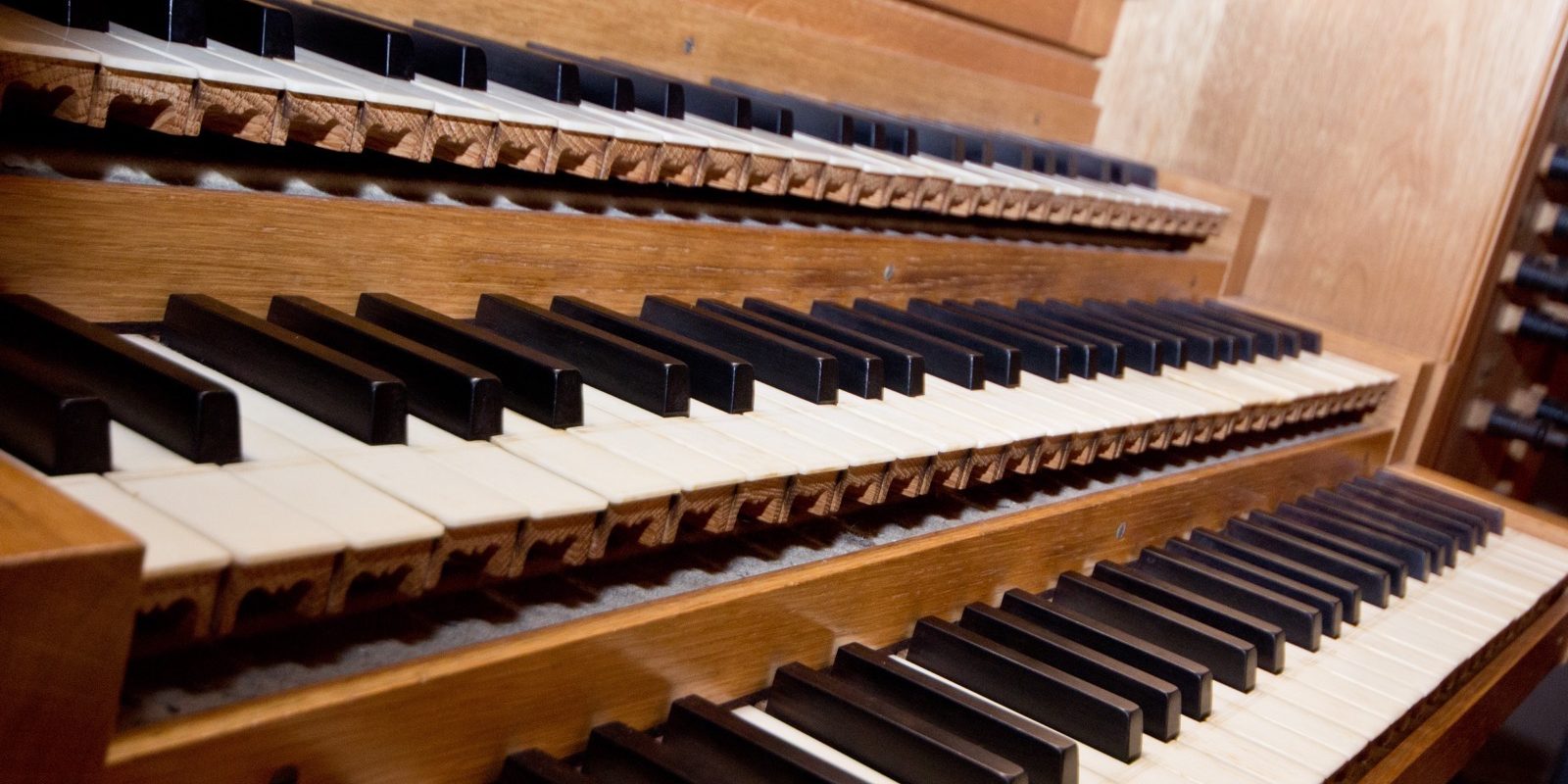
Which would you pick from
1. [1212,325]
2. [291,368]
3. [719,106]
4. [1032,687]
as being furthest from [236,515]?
[1212,325]

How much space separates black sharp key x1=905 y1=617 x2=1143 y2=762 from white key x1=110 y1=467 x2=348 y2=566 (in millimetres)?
725

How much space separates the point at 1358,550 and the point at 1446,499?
83 centimetres

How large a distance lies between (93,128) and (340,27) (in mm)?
351

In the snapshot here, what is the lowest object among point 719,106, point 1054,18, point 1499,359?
point 1499,359

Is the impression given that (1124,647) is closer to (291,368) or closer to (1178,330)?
(291,368)

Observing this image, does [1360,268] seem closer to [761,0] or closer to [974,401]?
[761,0]

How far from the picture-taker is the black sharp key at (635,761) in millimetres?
1025

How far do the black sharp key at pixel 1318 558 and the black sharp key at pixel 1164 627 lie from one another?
1.47ft

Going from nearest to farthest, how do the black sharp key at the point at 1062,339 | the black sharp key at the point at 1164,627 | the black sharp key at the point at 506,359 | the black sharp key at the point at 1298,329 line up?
the black sharp key at the point at 506,359 < the black sharp key at the point at 1164,627 < the black sharp key at the point at 1062,339 < the black sharp key at the point at 1298,329

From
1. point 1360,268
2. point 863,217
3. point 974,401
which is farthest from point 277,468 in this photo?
point 1360,268

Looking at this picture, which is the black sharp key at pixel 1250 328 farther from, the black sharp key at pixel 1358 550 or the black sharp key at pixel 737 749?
the black sharp key at pixel 737 749

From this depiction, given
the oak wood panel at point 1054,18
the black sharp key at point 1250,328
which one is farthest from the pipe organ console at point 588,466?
the oak wood panel at point 1054,18

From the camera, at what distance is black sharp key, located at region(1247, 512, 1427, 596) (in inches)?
81.2

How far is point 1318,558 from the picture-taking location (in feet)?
6.66
